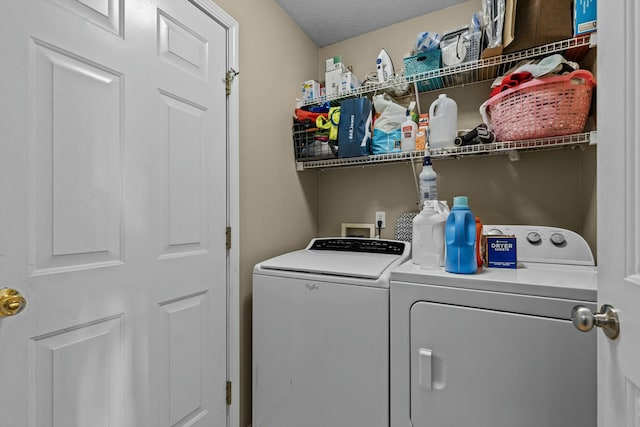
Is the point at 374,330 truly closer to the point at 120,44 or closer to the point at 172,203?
the point at 172,203

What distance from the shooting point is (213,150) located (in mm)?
1500

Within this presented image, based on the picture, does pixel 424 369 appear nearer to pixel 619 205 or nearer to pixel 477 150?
pixel 619 205

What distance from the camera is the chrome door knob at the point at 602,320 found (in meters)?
0.62

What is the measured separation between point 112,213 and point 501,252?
1.58 m

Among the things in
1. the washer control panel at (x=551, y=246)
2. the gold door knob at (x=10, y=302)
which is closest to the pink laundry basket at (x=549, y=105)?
the washer control panel at (x=551, y=246)

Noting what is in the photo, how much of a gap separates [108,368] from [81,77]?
101 cm

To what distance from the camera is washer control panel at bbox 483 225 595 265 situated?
4.64 ft

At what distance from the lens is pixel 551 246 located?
1.48 m

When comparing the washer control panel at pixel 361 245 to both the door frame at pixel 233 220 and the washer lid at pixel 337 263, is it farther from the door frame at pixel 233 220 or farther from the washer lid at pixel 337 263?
the door frame at pixel 233 220

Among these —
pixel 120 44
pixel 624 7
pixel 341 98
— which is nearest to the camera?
pixel 624 7

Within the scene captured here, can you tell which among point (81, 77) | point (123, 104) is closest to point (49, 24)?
point (81, 77)

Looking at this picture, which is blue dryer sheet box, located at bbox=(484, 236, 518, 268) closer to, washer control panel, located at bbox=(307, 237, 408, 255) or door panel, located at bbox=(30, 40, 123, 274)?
washer control panel, located at bbox=(307, 237, 408, 255)

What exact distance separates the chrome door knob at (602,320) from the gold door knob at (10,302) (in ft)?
4.60

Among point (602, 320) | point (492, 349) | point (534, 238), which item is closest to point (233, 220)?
point (492, 349)
